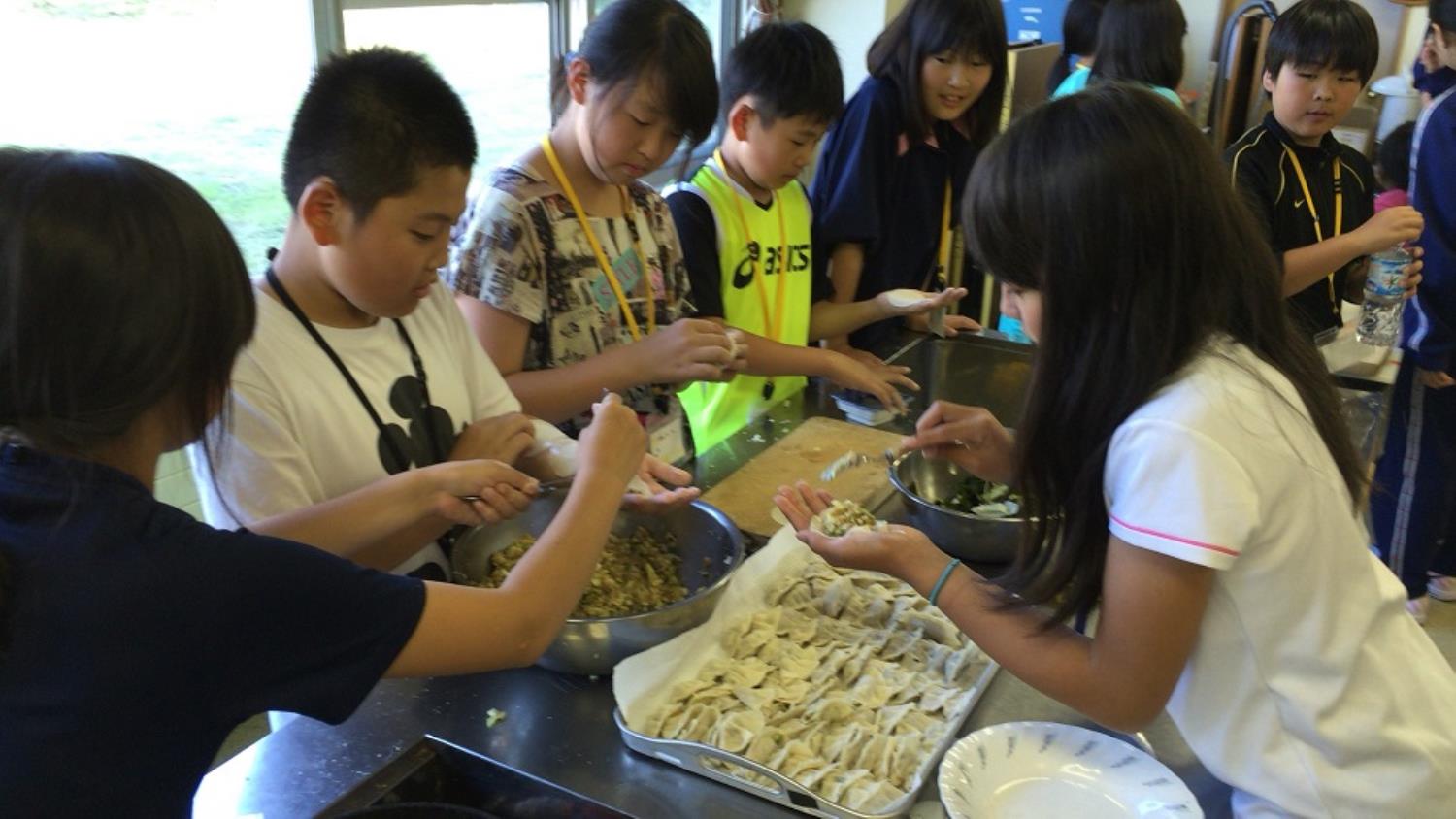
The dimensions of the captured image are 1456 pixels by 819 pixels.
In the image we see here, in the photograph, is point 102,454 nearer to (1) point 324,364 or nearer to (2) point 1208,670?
(1) point 324,364

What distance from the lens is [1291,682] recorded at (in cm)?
91

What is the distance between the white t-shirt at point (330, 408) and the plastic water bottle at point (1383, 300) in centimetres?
185

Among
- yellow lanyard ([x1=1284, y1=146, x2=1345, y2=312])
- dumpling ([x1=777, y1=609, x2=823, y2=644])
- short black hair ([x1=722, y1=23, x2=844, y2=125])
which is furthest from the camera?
yellow lanyard ([x1=1284, y1=146, x2=1345, y2=312])

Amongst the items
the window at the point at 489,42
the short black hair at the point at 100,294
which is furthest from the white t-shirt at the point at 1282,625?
the window at the point at 489,42

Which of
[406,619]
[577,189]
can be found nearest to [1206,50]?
[577,189]

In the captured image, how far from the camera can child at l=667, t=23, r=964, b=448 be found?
182 cm

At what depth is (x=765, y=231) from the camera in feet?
6.51

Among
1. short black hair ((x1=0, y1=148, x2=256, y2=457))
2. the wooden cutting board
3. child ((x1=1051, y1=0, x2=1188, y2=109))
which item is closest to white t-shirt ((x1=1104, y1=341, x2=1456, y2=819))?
the wooden cutting board

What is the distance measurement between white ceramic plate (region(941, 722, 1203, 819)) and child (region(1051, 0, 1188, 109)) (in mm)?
2263

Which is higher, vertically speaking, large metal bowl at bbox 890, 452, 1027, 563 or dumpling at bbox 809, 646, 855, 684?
large metal bowl at bbox 890, 452, 1027, 563

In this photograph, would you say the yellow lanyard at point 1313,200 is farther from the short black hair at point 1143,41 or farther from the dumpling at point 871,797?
the dumpling at point 871,797

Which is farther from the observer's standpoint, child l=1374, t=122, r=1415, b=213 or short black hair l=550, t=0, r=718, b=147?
child l=1374, t=122, r=1415, b=213

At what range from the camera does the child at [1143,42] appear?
111 inches

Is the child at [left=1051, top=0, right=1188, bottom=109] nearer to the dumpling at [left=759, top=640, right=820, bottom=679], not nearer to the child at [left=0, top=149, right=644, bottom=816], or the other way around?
the dumpling at [left=759, top=640, right=820, bottom=679]
